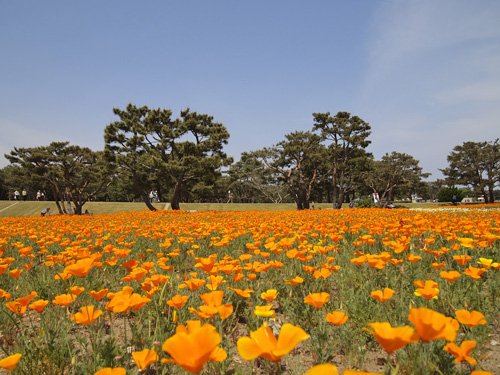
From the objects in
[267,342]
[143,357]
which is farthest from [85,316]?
[267,342]

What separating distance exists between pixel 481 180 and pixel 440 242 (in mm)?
46329

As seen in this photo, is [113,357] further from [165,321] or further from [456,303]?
[456,303]

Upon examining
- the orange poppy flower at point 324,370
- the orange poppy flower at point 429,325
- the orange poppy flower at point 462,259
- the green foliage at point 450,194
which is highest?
the green foliage at point 450,194

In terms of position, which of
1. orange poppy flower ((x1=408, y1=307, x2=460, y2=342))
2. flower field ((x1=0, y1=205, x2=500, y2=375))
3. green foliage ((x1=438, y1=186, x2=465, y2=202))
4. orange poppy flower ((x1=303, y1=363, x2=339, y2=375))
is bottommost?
flower field ((x1=0, y1=205, x2=500, y2=375))

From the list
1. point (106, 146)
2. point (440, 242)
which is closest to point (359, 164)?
point (106, 146)

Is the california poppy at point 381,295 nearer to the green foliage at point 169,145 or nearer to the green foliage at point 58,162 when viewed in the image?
the green foliage at point 169,145

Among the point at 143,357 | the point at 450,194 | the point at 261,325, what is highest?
the point at 450,194

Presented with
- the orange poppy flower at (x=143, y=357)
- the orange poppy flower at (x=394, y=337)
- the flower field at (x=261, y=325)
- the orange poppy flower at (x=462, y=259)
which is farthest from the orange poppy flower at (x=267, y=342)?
the orange poppy flower at (x=462, y=259)

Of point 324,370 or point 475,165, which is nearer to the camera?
point 324,370

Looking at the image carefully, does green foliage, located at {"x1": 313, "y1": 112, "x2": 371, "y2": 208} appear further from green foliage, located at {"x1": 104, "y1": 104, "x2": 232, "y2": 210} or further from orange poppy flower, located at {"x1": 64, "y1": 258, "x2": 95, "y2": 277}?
orange poppy flower, located at {"x1": 64, "y1": 258, "x2": 95, "y2": 277}

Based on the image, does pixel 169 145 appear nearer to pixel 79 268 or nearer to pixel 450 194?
pixel 79 268

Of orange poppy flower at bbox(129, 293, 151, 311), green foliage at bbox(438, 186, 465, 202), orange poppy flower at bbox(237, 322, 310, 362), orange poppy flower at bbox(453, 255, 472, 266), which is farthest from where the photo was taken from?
green foliage at bbox(438, 186, 465, 202)

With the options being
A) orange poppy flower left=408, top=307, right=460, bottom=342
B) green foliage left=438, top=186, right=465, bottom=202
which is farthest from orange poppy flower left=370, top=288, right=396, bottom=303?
green foliage left=438, top=186, right=465, bottom=202

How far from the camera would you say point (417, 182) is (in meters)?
41.2
